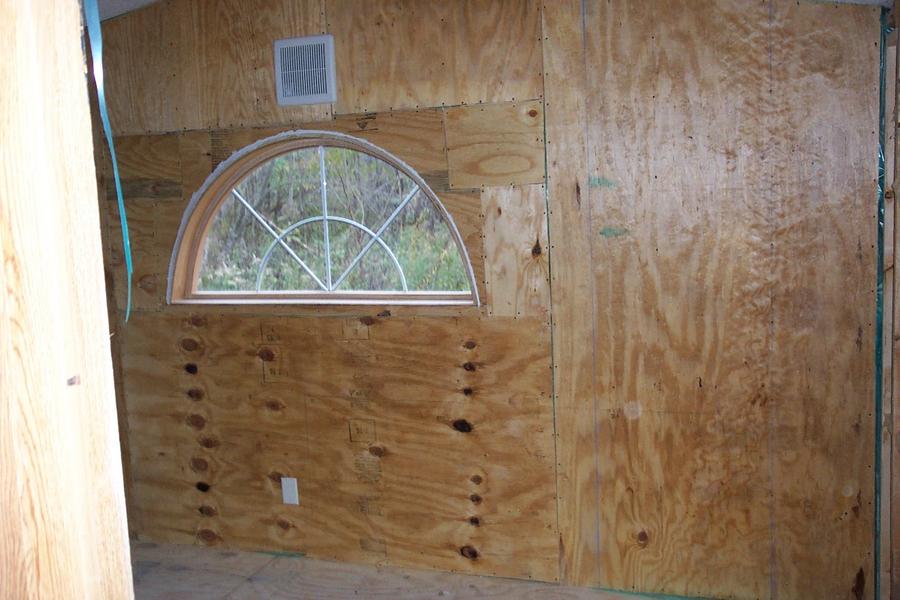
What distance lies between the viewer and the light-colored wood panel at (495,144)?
314cm

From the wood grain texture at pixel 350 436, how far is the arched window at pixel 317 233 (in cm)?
16

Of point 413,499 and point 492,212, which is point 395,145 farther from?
point 413,499

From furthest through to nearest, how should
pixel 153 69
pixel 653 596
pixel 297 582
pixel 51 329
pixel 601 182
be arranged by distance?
pixel 153 69 < pixel 297 582 < pixel 653 596 < pixel 601 182 < pixel 51 329

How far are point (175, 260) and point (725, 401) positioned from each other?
2.38 metres

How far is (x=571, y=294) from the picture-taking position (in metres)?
3.17

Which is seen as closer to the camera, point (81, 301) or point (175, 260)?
point (81, 301)

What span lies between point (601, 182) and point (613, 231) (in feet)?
0.61

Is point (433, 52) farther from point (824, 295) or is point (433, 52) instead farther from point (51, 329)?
point (51, 329)

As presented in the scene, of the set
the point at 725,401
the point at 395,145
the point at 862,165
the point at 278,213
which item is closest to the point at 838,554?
the point at 725,401

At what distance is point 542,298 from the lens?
10.5ft

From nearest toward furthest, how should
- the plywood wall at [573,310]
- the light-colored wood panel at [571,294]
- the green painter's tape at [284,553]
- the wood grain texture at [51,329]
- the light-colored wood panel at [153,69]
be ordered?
the wood grain texture at [51,329], the plywood wall at [573,310], the light-colored wood panel at [571,294], the light-colored wood panel at [153,69], the green painter's tape at [284,553]

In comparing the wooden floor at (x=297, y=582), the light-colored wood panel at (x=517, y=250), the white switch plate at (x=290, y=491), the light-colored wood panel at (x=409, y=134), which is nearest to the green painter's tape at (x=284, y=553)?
the wooden floor at (x=297, y=582)

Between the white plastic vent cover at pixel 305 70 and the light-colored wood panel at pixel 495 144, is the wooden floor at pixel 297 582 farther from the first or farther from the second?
the white plastic vent cover at pixel 305 70

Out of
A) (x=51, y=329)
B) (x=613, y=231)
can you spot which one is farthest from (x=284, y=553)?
(x=51, y=329)
